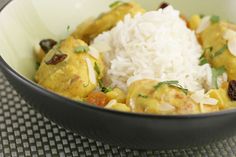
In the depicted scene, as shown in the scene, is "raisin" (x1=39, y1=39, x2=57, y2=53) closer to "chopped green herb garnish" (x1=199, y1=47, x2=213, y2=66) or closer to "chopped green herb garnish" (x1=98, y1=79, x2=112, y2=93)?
"chopped green herb garnish" (x1=98, y1=79, x2=112, y2=93)

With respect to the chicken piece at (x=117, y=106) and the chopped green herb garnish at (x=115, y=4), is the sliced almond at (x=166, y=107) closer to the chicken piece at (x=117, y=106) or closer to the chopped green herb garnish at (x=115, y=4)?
the chicken piece at (x=117, y=106)

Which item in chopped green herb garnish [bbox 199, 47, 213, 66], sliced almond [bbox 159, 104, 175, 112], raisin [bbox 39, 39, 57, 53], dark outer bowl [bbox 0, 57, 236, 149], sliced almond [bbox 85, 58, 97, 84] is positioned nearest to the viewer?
dark outer bowl [bbox 0, 57, 236, 149]

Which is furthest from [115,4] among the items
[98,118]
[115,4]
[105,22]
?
[98,118]

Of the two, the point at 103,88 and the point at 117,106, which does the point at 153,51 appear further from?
the point at 117,106

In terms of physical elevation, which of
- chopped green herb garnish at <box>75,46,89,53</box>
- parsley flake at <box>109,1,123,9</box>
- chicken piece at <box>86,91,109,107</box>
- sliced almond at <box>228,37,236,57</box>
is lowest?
parsley flake at <box>109,1,123,9</box>

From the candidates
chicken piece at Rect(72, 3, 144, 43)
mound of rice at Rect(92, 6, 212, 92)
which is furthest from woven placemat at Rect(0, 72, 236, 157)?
chicken piece at Rect(72, 3, 144, 43)

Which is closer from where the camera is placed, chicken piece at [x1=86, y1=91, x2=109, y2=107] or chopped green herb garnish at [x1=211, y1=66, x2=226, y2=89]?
Answer: chicken piece at [x1=86, y1=91, x2=109, y2=107]
